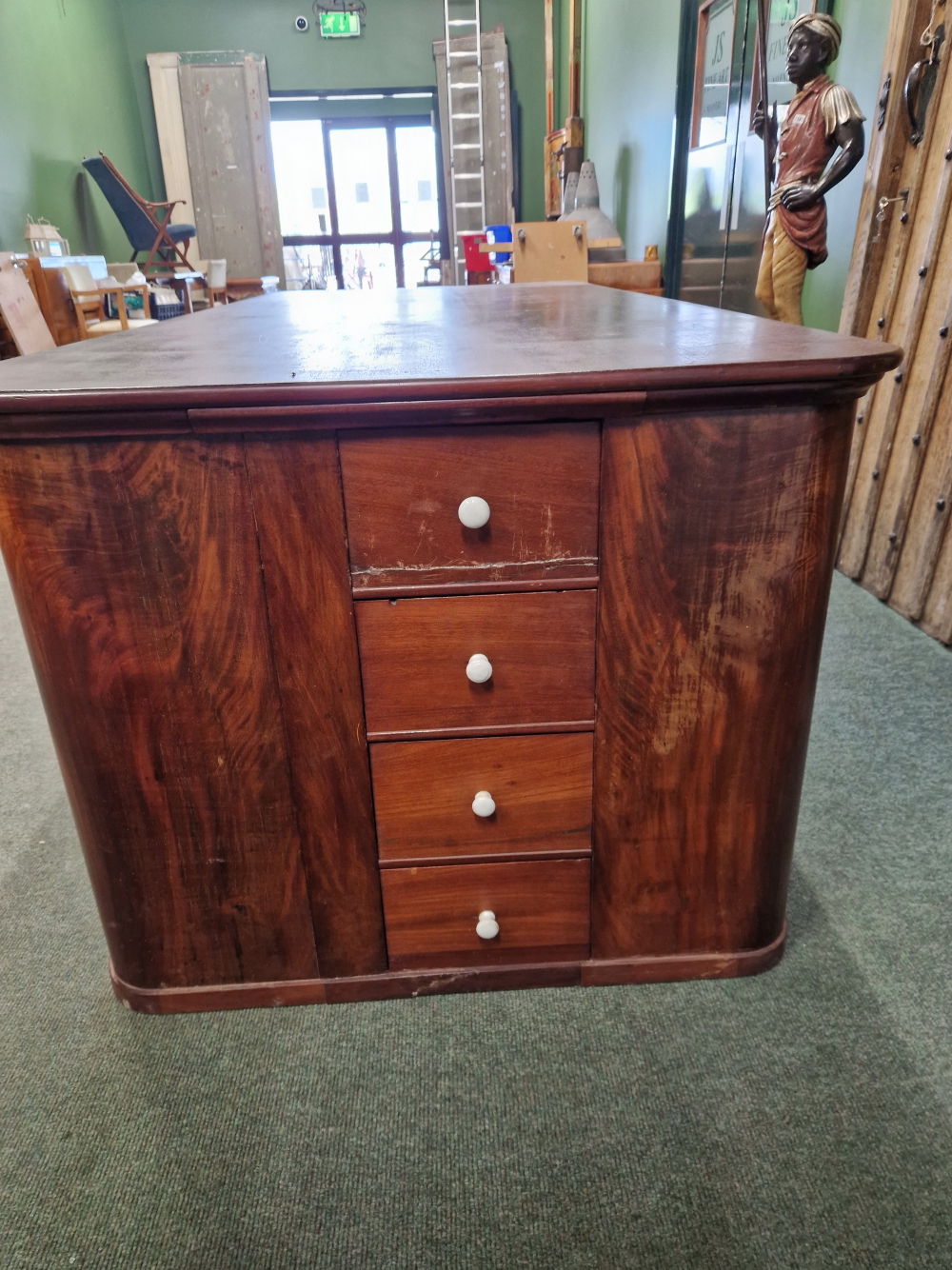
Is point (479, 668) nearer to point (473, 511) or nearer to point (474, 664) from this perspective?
point (474, 664)

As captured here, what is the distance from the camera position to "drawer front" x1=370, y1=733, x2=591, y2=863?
3.26ft

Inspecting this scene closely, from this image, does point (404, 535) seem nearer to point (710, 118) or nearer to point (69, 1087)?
→ point (69, 1087)

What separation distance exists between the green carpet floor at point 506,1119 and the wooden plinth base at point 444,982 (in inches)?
0.7

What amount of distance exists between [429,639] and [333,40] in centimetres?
847

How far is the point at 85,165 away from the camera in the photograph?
622cm

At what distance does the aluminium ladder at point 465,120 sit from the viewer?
23.8ft

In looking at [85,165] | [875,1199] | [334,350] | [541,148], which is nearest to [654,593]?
[334,350]

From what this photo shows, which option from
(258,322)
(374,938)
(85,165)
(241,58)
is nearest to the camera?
(374,938)

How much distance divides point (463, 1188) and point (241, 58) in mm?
8898

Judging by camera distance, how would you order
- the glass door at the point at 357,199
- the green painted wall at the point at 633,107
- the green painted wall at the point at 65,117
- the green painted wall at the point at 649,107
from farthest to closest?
the glass door at the point at 357,199
the green painted wall at the point at 65,117
the green painted wall at the point at 633,107
the green painted wall at the point at 649,107

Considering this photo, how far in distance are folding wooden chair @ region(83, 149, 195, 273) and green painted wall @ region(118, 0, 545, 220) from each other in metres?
1.70

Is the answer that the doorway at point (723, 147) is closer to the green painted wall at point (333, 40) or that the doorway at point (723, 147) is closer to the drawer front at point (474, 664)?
the drawer front at point (474, 664)

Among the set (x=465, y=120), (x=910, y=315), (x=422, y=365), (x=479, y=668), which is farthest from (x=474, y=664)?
(x=465, y=120)

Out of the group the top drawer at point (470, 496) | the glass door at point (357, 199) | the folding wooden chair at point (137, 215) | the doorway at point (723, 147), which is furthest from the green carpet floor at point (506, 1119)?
the glass door at point (357, 199)
